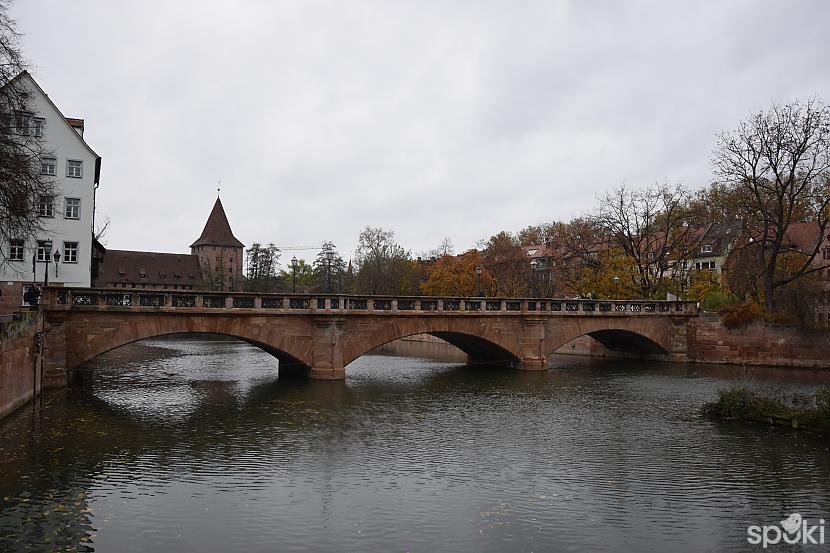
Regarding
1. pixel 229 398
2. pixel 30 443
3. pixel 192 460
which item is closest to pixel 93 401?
pixel 229 398

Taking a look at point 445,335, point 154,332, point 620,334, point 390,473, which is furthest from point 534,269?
point 390,473

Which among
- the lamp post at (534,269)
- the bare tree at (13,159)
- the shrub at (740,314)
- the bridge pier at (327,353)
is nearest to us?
the bare tree at (13,159)

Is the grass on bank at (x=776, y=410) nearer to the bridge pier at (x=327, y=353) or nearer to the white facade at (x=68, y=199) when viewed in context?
the bridge pier at (x=327, y=353)

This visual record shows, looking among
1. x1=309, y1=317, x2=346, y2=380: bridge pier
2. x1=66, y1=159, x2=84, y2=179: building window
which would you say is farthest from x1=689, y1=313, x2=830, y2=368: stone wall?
x1=66, y1=159, x2=84, y2=179: building window

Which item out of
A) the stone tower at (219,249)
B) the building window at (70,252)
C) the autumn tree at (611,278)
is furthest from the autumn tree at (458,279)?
the stone tower at (219,249)

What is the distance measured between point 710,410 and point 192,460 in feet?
52.5

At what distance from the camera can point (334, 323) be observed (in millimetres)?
29688

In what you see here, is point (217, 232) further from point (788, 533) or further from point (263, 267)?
point (788, 533)

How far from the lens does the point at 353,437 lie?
18875 mm

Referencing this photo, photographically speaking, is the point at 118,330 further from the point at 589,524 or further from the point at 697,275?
the point at 697,275

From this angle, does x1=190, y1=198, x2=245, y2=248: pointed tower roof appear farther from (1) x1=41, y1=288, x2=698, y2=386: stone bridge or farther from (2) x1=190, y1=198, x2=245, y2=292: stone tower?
(1) x1=41, y1=288, x2=698, y2=386: stone bridge

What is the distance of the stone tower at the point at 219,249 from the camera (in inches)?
3804

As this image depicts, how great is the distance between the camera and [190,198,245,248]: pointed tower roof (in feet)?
325

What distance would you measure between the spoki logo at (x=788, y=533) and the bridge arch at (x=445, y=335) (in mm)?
20429
